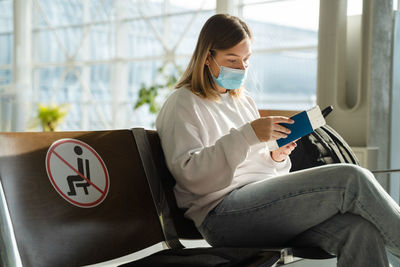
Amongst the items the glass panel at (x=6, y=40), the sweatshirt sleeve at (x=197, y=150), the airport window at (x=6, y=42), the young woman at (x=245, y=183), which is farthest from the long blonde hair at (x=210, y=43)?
the glass panel at (x=6, y=40)

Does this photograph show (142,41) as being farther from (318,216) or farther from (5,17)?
(318,216)

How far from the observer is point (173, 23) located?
9.20 m

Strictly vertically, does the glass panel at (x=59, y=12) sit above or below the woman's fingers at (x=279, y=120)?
above

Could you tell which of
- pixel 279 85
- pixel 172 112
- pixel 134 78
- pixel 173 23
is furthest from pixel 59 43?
pixel 172 112

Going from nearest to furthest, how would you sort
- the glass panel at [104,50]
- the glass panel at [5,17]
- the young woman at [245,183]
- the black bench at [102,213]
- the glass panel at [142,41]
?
1. the black bench at [102,213]
2. the young woman at [245,183]
3. the glass panel at [104,50]
4. the glass panel at [142,41]
5. the glass panel at [5,17]

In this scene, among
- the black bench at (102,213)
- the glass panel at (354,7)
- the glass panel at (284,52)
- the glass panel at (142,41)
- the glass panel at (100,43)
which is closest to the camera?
the black bench at (102,213)

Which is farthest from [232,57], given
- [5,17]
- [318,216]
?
[5,17]

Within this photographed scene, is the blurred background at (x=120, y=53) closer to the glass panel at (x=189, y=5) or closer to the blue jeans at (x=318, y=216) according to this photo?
the glass panel at (x=189, y=5)

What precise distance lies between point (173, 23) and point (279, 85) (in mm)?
2439

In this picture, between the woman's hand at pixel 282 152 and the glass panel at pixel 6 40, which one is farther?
the glass panel at pixel 6 40

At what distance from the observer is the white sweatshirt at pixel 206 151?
1735mm

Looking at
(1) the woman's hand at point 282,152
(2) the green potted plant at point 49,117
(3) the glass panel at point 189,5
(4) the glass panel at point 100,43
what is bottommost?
(2) the green potted plant at point 49,117

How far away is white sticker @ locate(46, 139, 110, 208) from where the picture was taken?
1.68 meters

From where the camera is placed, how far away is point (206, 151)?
5.74 ft
